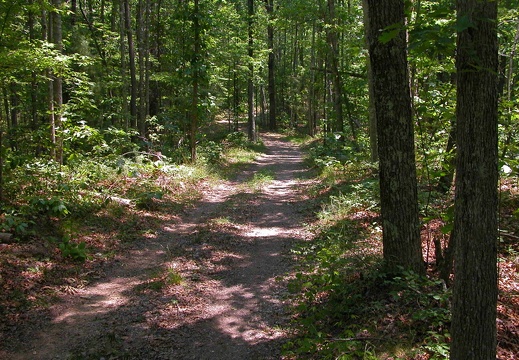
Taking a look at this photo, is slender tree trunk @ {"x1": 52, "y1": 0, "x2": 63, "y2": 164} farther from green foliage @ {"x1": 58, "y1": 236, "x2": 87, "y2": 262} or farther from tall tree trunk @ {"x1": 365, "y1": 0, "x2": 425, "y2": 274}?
tall tree trunk @ {"x1": 365, "y1": 0, "x2": 425, "y2": 274}

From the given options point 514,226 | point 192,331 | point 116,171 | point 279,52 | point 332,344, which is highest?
point 279,52

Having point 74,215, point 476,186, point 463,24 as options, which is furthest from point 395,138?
point 74,215

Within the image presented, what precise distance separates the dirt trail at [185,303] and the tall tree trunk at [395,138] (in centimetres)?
181

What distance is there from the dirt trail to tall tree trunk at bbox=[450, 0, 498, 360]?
2.20 m

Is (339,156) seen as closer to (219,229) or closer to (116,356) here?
(219,229)

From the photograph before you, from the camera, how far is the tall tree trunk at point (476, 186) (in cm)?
242

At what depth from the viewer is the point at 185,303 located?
5.50 m

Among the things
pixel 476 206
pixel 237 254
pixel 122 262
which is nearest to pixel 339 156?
pixel 237 254

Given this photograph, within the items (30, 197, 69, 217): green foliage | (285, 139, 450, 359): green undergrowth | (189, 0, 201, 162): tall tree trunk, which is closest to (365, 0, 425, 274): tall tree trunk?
(285, 139, 450, 359): green undergrowth

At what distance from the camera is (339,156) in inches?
601

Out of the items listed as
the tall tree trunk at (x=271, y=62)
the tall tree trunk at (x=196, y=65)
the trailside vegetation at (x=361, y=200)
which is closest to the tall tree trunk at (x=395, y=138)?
the trailside vegetation at (x=361, y=200)

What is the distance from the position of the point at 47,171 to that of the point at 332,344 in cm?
747

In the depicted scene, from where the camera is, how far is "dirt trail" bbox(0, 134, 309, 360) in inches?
173

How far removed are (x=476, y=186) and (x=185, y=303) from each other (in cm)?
424
